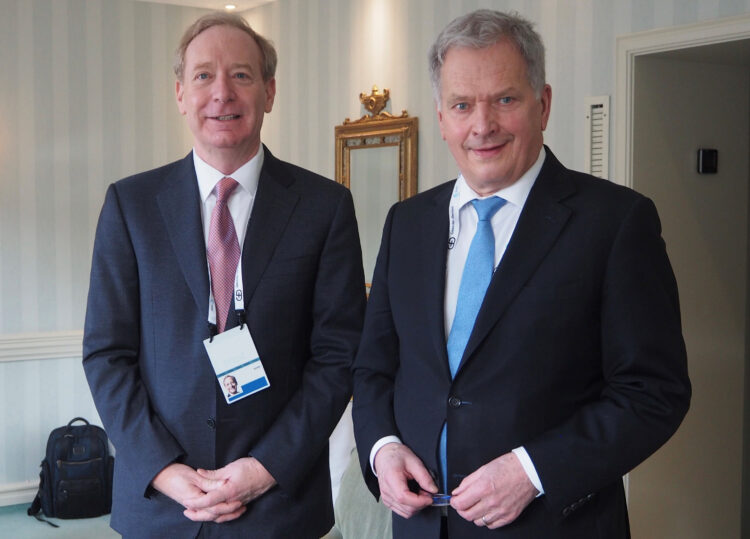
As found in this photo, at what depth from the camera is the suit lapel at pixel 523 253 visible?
61.1 inches

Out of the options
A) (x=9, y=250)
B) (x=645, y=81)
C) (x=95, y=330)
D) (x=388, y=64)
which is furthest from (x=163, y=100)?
(x=95, y=330)

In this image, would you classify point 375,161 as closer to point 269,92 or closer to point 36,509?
point 36,509

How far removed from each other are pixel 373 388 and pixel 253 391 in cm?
24

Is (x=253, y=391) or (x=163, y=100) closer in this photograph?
(x=253, y=391)

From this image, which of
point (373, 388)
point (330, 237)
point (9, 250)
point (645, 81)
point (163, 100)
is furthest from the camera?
point (163, 100)

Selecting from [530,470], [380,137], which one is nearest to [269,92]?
[530,470]

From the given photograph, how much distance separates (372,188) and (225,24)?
3.33 m

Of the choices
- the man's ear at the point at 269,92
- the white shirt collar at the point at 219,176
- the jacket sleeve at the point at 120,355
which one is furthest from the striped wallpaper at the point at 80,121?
the jacket sleeve at the point at 120,355

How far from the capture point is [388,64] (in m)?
5.07

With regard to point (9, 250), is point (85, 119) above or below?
above

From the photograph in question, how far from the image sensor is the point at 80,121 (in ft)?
19.3

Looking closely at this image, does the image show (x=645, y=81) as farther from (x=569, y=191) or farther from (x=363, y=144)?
(x=569, y=191)

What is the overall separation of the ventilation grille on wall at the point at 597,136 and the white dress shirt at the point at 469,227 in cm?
228

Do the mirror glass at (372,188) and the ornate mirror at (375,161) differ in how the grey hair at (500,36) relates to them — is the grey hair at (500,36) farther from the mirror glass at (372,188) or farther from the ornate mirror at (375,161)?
the mirror glass at (372,188)
